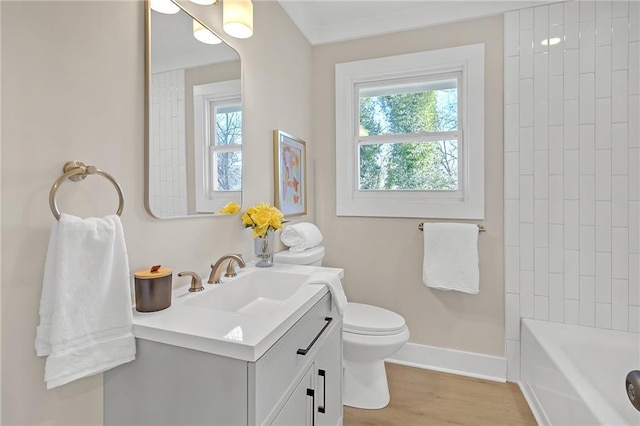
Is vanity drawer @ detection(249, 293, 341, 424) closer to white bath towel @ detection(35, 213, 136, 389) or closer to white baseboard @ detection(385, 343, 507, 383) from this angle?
white bath towel @ detection(35, 213, 136, 389)

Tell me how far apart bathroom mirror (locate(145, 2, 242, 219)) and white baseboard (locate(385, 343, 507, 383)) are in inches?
66.0

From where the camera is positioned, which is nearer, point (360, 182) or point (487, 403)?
point (487, 403)

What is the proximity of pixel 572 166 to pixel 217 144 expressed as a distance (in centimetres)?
206

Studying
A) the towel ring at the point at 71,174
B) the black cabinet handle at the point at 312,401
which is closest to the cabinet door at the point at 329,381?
the black cabinet handle at the point at 312,401

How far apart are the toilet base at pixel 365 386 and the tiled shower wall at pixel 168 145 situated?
132 cm

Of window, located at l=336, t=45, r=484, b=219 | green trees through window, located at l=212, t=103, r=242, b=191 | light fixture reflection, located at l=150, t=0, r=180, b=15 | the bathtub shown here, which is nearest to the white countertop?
green trees through window, located at l=212, t=103, r=242, b=191

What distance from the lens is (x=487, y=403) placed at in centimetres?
187

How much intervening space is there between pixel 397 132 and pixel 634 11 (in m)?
1.44

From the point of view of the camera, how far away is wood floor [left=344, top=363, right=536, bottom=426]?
67.7 inches

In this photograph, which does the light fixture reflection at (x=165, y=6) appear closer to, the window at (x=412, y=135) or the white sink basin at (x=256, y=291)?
the white sink basin at (x=256, y=291)

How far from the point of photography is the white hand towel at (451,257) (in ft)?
6.81

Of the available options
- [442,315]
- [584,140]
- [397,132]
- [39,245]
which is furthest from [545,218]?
[39,245]

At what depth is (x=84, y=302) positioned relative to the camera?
78 cm

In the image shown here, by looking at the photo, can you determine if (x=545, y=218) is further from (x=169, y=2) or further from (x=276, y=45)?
(x=169, y=2)
